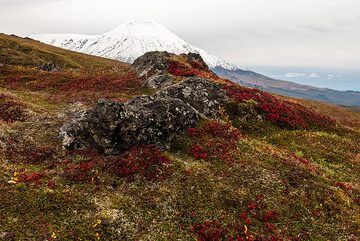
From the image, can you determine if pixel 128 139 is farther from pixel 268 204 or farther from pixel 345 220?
pixel 345 220

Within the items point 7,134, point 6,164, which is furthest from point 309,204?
point 7,134

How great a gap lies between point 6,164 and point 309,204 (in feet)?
70.5

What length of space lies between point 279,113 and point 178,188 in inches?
968

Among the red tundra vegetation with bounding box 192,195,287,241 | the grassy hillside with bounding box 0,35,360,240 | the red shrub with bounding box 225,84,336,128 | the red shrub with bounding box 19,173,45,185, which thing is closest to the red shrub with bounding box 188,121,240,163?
the grassy hillside with bounding box 0,35,360,240

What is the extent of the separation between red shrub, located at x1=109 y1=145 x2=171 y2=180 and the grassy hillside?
8 centimetres

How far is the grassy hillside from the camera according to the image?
21188 millimetres

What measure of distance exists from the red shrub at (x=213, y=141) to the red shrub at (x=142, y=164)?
3369 millimetres

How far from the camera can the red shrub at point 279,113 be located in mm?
44406

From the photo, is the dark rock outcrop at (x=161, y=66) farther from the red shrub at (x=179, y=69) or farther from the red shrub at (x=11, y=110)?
the red shrub at (x=11, y=110)

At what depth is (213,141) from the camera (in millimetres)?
32156

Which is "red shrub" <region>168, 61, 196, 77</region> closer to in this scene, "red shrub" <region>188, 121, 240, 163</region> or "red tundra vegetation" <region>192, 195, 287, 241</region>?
"red shrub" <region>188, 121, 240, 163</region>

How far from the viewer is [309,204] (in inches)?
985

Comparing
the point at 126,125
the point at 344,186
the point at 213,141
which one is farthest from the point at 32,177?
the point at 344,186

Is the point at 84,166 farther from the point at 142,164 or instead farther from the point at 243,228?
the point at 243,228
